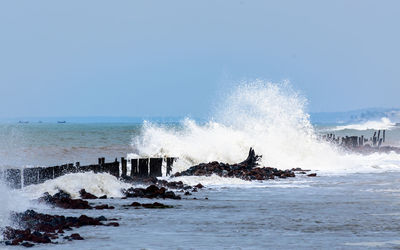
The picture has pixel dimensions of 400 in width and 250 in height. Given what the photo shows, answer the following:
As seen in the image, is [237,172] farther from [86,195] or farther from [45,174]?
[86,195]

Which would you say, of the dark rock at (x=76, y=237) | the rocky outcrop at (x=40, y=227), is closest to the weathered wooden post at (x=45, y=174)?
the rocky outcrop at (x=40, y=227)

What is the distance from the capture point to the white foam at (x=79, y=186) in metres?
22.0

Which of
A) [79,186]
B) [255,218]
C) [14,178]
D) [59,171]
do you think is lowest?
[255,218]

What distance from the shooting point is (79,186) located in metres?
22.8

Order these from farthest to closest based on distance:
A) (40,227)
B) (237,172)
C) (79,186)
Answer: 1. (237,172)
2. (79,186)
3. (40,227)

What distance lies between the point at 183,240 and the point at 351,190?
1255 centimetres

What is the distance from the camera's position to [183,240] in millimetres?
14023

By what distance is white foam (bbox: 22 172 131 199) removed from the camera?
867 inches

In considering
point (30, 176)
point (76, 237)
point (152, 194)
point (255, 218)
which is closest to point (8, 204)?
point (76, 237)

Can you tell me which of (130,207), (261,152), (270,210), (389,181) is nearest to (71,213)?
(130,207)

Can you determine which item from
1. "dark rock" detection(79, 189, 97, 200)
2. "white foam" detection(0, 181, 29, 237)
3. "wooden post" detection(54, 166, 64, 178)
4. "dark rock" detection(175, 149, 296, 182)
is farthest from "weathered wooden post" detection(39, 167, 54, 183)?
"dark rock" detection(175, 149, 296, 182)

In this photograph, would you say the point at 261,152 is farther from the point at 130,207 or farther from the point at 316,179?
the point at 130,207

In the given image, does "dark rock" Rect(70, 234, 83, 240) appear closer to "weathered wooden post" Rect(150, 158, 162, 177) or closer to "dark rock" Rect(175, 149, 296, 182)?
"dark rock" Rect(175, 149, 296, 182)

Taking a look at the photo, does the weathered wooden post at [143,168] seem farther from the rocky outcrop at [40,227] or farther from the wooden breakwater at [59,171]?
the rocky outcrop at [40,227]
